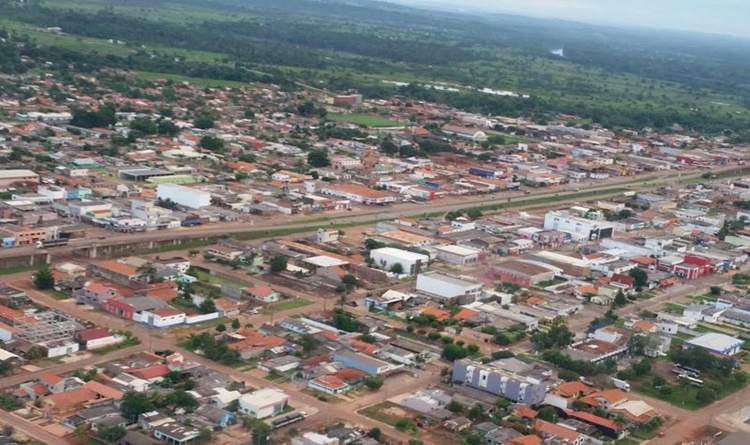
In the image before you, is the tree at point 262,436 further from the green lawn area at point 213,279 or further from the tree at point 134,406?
the green lawn area at point 213,279

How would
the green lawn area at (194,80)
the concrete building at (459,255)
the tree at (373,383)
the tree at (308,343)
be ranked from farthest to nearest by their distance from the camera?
the green lawn area at (194,80), the concrete building at (459,255), the tree at (308,343), the tree at (373,383)

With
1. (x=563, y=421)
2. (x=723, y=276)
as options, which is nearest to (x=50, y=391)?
(x=563, y=421)

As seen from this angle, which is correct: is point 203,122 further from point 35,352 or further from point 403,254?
point 35,352

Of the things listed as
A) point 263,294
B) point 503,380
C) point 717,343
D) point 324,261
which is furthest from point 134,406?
point 717,343

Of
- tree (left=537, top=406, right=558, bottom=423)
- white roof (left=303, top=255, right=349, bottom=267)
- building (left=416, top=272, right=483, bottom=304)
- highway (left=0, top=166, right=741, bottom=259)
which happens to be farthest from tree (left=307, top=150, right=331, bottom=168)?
tree (left=537, top=406, right=558, bottom=423)

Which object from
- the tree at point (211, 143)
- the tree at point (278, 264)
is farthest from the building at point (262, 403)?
the tree at point (211, 143)
